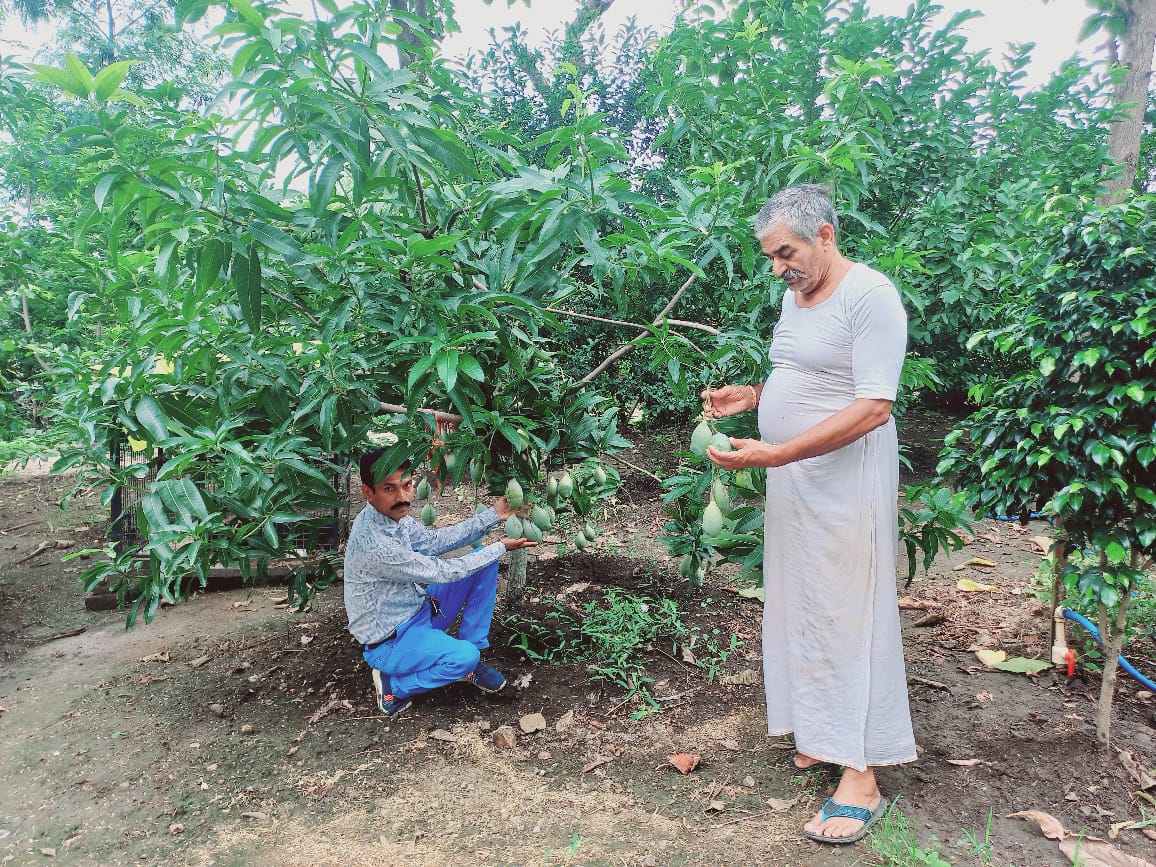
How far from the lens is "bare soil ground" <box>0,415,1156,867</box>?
209 centimetres

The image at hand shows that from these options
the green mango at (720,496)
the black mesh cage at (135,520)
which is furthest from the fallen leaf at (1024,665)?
the black mesh cage at (135,520)

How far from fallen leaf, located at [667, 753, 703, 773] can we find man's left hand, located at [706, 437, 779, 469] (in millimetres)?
1042

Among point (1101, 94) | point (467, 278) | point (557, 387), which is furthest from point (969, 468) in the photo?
point (1101, 94)

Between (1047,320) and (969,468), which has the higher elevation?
(1047,320)

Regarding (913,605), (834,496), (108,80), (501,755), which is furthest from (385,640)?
(913,605)

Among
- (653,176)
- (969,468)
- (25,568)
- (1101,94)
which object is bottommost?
(25,568)

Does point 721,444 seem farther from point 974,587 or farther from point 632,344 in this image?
point 974,587

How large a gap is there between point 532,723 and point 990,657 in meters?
1.83

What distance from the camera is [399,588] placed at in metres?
2.72

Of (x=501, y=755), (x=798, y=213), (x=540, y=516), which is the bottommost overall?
(x=501, y=755)

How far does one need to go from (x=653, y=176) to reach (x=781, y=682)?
12.6ft

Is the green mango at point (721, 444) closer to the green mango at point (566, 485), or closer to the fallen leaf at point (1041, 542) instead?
the green mango at point (566, 485)

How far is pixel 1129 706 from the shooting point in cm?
260

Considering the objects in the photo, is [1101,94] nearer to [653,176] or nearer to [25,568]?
[653,176]
